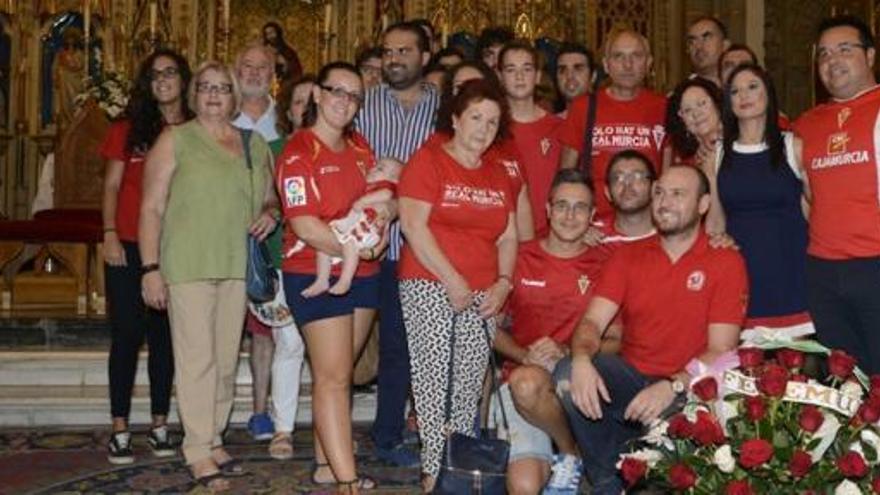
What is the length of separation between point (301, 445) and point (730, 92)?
234cm

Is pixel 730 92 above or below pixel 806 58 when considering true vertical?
below

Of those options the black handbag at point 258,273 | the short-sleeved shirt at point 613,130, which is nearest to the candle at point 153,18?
the black handbag at point 258,273

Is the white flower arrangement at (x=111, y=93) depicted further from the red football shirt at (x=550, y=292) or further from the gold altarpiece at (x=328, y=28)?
the red football shirt at (x=550, y=292)

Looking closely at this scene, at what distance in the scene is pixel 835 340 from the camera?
446cm

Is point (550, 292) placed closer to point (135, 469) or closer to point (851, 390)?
point (851, 390)

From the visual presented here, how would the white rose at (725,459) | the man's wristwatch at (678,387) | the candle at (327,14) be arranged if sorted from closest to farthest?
the white rose at (725,459), the man's wristwatch at (678,387), the candle at (327,14)

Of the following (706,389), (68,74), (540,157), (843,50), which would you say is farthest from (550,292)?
(68,74)

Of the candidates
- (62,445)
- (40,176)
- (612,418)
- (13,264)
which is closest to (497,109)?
(612,418)

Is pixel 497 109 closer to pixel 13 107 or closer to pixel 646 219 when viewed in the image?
pixel 646 219

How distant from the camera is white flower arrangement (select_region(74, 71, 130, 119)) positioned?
8.96m

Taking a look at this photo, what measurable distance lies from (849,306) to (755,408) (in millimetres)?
1424

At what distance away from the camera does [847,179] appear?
4.43 m

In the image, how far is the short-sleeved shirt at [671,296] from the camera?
13.9 ft

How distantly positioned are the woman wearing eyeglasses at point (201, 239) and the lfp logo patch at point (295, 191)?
48 cm
